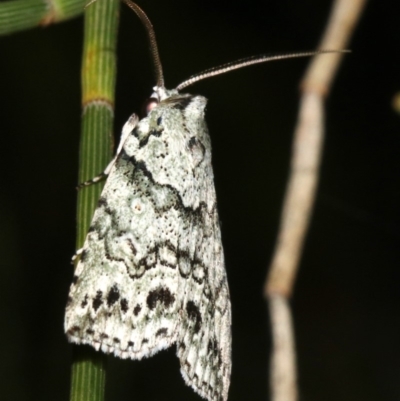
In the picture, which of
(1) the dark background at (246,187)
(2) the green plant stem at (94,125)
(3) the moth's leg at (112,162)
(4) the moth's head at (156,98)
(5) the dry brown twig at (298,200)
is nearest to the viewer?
(2) the green plant stem at (94,125)

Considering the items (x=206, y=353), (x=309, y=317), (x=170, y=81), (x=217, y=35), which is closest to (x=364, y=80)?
(x=217, y=35)

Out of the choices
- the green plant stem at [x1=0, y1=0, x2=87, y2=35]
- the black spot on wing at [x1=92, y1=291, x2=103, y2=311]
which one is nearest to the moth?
the black spot on wing at [x1=92, y1=291, x2=103, y2=311]

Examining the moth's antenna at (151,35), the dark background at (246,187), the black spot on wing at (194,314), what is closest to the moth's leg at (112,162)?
the moth's antenna at (151,35)

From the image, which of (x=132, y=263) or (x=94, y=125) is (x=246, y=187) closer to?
(x=132, y=263)

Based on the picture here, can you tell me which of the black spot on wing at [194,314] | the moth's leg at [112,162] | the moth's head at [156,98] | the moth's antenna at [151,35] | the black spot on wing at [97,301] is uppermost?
the moth's antenna at [151,35]

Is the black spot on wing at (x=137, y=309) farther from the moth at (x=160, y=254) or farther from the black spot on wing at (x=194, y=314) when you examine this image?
the black spot on wing at (x=194, y=314)

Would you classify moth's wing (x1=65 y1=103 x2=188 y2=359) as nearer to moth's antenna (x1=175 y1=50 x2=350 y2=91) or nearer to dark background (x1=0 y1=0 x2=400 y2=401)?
moth's antenna (x1=175 y1=50 x2=350 y2=91)
